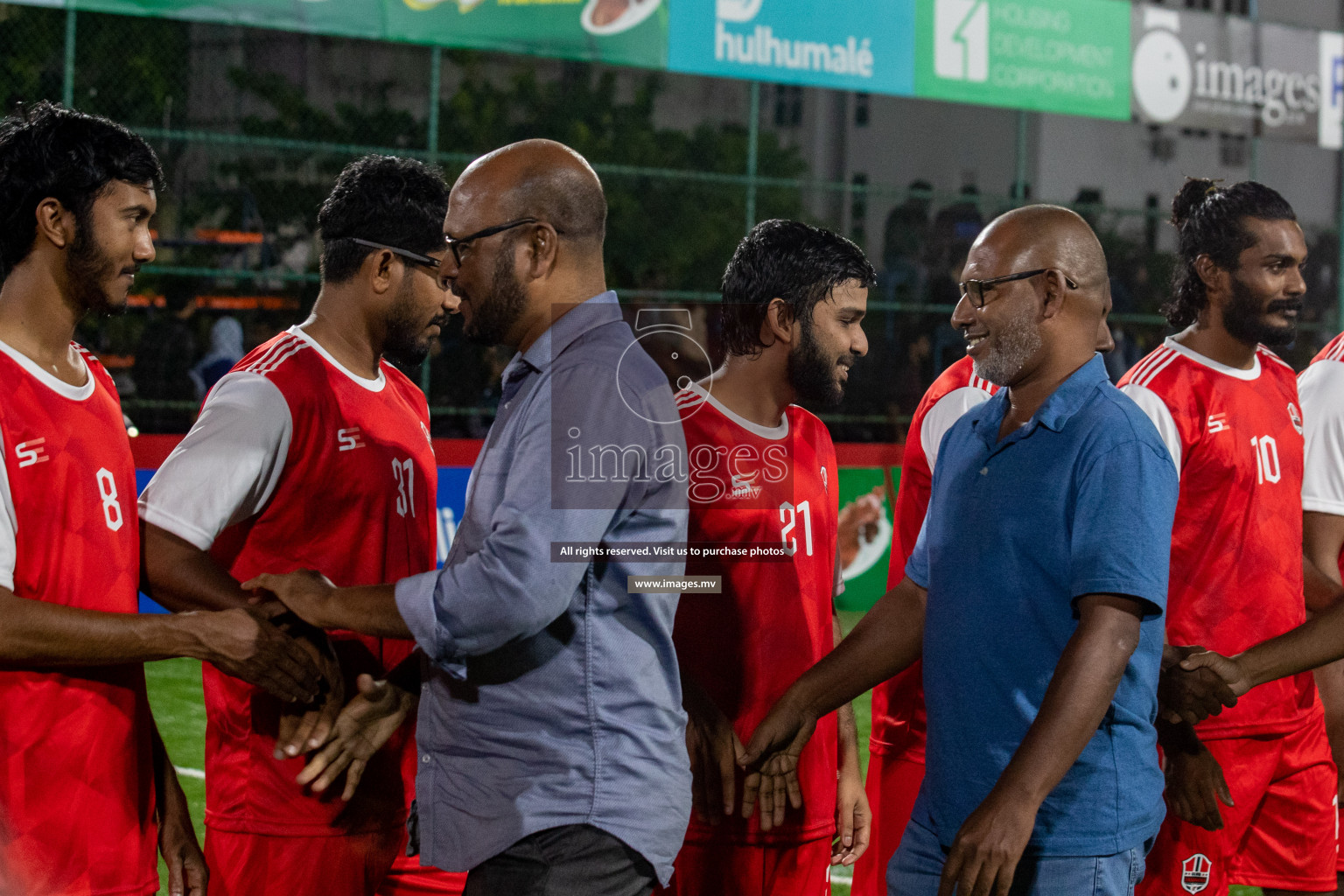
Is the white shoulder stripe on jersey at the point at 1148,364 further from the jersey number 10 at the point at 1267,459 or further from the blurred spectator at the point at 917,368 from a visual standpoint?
the blurred spectator at the point at 917,368

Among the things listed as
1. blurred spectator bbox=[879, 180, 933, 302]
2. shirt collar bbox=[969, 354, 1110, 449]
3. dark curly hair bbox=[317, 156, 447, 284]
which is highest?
blurred spectator bbox=[879, 180, 933, 302]

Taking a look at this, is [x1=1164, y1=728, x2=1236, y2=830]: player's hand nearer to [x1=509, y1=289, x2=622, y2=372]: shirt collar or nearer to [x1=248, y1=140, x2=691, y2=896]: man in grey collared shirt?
[x1=248, y1=140, x2=691, y2=896]: man in grey collared shirt

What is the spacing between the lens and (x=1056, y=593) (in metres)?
2.81

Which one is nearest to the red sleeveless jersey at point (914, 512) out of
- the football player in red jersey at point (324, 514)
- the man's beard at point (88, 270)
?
the football player in red jersey at point (324, 514)

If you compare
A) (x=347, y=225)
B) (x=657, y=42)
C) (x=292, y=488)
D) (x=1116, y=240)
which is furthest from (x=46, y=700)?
(x=1116, y=240)

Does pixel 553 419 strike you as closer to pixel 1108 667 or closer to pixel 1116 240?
pixel 1108 667

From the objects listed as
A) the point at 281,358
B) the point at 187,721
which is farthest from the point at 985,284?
the point at 187,721

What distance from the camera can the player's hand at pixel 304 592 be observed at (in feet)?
9.64

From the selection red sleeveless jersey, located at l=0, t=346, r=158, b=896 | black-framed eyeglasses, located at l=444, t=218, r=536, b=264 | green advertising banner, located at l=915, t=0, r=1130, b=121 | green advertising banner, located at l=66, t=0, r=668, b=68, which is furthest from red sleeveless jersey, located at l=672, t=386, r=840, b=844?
green advertising banner, located at l=915, t=0, r=1130, b=121

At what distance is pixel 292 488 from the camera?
3422mm

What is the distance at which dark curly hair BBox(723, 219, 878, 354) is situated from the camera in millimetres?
3977

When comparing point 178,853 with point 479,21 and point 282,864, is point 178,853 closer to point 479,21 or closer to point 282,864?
point 282,864

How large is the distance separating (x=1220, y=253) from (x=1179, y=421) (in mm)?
714

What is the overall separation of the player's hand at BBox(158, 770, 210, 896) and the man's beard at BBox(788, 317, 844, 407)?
74.8 inches
